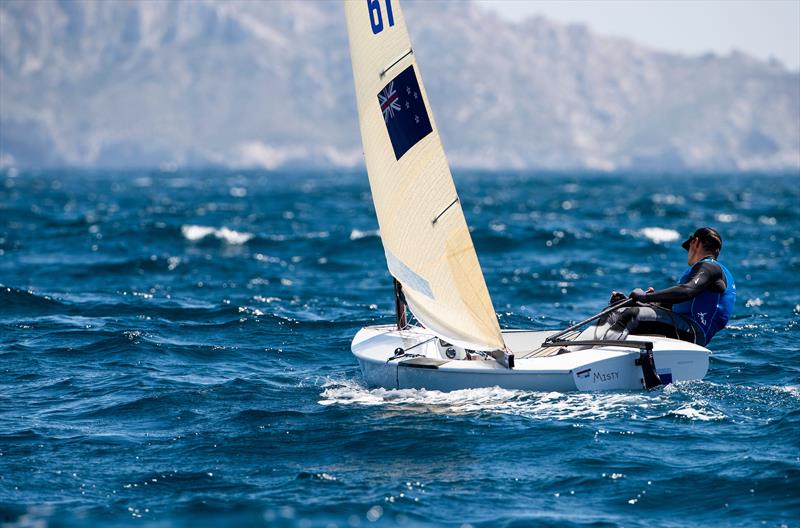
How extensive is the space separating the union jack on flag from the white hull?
3003 mm

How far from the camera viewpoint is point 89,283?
2641 cm

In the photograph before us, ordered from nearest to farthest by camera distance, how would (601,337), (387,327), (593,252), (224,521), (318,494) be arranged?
1. (224,521)
2. (318,494)
3. (601,337)
4. (387,327)
5. (593,252)

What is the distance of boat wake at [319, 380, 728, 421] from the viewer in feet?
41.2

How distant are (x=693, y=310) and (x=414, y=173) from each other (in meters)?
3.99

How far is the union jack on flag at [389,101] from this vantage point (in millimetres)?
13461

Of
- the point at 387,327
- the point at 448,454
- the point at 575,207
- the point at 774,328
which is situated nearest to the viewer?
the point at 448,454

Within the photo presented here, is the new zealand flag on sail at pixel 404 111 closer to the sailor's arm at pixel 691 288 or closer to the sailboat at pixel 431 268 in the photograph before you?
the sailboat at pixel 431 268

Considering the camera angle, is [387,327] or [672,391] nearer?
[672,391]

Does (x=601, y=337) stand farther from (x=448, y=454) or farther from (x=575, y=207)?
(x=575, y=207)

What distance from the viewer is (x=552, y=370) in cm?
1280

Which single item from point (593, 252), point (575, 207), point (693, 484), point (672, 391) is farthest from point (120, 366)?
point (575, 207)

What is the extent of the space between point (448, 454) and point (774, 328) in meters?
10.3

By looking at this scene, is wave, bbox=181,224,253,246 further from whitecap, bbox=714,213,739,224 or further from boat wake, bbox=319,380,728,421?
boat wake, bbox=319,380,728,421

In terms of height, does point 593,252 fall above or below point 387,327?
above
